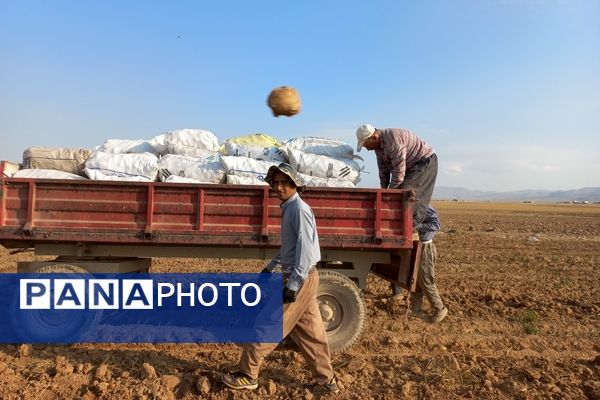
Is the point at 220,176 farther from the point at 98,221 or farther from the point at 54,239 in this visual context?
the point at 54,239

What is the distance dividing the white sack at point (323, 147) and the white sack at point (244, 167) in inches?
17.8

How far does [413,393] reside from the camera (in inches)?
149

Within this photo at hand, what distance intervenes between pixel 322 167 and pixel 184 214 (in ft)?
5.14

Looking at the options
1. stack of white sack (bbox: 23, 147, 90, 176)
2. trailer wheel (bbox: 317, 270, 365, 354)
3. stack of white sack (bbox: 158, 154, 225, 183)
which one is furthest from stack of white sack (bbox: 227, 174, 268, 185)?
stack of white sack (bbox: 23, 147, 90, 176)

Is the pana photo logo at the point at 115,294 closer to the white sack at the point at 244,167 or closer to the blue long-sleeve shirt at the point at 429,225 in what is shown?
the white sack at the point at 244,167

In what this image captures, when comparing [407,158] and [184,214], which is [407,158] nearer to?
[407,158]

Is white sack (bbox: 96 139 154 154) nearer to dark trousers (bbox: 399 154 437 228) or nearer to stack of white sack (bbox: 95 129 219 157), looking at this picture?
stack of white sack (bbox: 95 129 219 157)

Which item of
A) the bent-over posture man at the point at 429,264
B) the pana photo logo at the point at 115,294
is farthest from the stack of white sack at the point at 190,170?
the bent-over posture man at the point at 429,264

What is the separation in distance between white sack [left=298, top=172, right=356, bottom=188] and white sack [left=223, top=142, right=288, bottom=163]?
43cm

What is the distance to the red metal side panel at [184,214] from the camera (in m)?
4.54

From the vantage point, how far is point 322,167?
5184mm

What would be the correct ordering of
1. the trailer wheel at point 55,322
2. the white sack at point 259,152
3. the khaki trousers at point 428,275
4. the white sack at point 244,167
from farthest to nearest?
the khaki trousers at point 428,275 → the white sack at point 259,152 → the white sack at point 244,167 → the trailer wheel at point 55,322

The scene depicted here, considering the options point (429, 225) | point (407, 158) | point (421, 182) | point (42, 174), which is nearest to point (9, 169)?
point (42, 174)

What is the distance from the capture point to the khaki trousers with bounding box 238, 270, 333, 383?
3.59 meters
